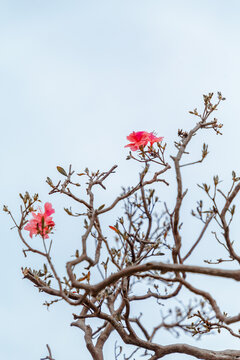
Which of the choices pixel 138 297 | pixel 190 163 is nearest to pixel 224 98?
pixel 190 163

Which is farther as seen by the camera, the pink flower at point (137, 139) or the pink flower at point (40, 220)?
the pink flower at point (137, 139)

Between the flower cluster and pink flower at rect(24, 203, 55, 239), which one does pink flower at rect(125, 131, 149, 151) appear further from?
pink flower at rect(24, 203, 55, 239)

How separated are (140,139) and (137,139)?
0.02 metres

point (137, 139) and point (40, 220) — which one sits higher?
point (137, 139)

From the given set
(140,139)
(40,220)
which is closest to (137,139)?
(140,139)

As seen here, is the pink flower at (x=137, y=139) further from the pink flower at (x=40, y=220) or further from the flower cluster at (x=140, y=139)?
the pink flower at (x=40, y=220)

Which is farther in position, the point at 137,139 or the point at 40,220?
the point at 137,139

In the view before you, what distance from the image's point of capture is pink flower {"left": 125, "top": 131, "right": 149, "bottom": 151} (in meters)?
3.33

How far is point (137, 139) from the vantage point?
3359 millimetres

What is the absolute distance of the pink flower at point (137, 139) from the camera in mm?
3328

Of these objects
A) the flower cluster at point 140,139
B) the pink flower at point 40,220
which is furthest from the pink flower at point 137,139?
the pink flower at point 40,220

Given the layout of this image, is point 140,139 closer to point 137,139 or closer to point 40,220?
point 137,139

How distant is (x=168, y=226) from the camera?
3.23 m

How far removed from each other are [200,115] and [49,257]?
5.27 feet
